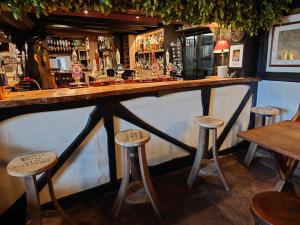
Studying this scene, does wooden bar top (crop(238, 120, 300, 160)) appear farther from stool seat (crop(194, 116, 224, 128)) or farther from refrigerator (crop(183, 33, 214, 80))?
refrigerator (crop(183, 33, 214, 80))

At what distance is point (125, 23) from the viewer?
4961 millimetres

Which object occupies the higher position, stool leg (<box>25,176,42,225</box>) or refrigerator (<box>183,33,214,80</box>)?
refrigerator (<box>183,33,214,80</box>)

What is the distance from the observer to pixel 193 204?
2094 millimetres

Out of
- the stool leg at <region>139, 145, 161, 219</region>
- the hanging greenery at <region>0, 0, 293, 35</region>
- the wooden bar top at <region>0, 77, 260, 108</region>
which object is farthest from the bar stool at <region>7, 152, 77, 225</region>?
the hanging greenery at <region>0, 0, 293, 35</region>

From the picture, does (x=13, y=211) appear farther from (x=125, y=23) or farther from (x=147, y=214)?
(x=125, y=23)

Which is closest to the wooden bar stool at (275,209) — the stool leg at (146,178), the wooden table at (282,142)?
the wooden table at (282,142)

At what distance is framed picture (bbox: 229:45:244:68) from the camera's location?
314 centimetres

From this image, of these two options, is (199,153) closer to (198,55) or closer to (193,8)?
(193,8)

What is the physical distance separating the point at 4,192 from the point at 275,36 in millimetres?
3673

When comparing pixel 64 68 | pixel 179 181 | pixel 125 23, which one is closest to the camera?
pixel 179 181

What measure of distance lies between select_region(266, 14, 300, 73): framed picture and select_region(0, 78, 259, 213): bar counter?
1.30 feet

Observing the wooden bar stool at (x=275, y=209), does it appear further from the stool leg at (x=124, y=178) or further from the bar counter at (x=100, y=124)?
the bar counter at (x=100, y=124)

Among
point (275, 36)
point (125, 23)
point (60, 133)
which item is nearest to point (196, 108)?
point (275, 36)

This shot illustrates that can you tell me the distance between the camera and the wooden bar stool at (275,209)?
108 centimetres
